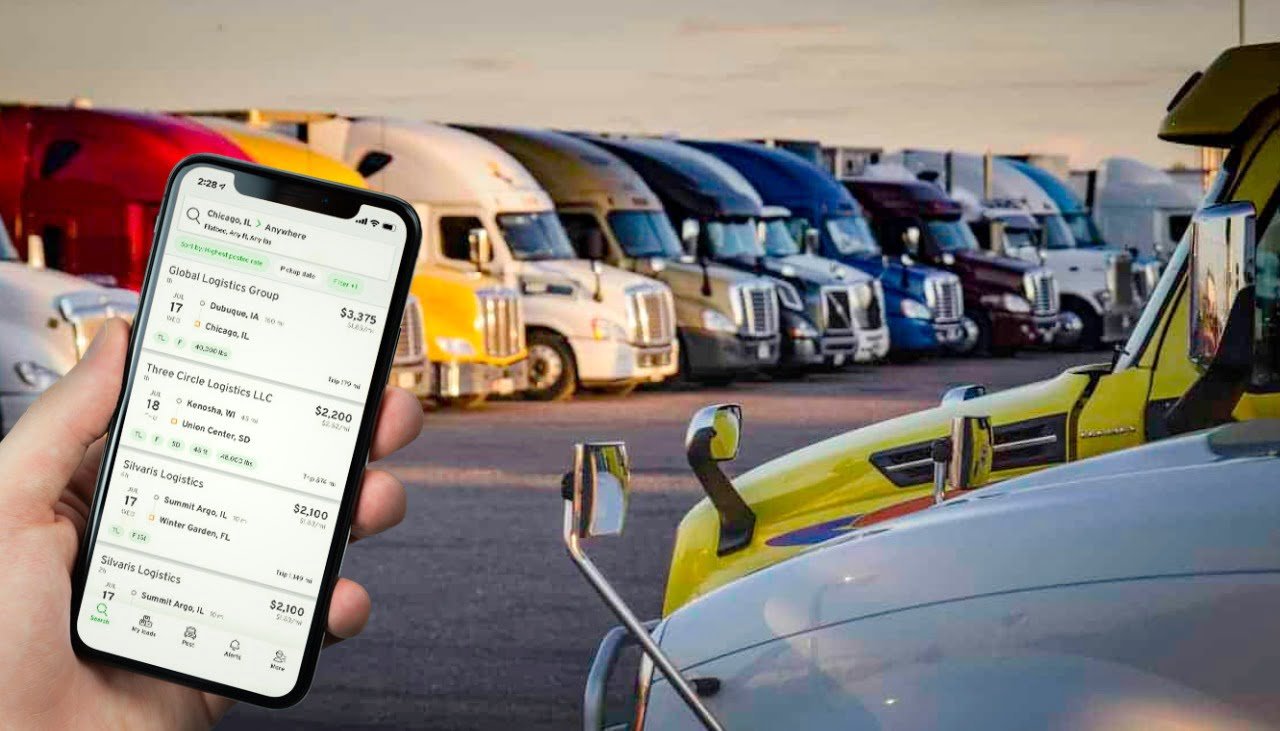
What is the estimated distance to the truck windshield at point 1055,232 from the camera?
1539 inches

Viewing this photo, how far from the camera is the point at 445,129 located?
26109mm

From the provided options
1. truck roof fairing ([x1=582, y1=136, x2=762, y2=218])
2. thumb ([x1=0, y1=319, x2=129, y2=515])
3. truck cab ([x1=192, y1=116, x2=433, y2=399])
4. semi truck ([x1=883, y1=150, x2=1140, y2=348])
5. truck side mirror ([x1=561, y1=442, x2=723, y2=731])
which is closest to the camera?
thumb ([x1=0, y1=319, x2=129, y2=515])

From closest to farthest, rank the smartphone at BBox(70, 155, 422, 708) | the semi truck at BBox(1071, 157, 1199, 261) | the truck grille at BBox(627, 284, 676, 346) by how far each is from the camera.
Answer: the smartphone at BBox(70, 155, 422, 708)
the truck grille at BBox(627, 284, 676, 346)
the semi truck at BBox(1071, 157, 1199, 261)

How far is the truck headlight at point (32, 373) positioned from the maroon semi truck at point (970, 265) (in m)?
16.5

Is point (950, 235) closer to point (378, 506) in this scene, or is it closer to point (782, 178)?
point (782, 178)

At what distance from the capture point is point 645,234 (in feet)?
93.3

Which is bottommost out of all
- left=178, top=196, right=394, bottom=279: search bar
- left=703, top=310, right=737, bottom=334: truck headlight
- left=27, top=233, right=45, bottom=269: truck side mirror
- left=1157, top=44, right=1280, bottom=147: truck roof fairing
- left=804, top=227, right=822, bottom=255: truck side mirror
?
left=703, top=310, right=737, bottom=334: truck headlight

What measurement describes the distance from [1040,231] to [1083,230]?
4.48 feet

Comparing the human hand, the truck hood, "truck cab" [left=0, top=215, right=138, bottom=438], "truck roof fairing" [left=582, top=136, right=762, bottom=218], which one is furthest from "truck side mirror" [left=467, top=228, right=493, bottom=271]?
the human hand

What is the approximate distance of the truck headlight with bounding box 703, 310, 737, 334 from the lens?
27.9 m

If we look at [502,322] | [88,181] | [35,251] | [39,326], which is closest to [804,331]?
[502,322]

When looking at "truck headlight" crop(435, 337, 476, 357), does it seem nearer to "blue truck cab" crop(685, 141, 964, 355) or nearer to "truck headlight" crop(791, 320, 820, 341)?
"truck headlight" crop(791, 320, 820, 341)

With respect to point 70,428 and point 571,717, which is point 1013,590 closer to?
point 70,428

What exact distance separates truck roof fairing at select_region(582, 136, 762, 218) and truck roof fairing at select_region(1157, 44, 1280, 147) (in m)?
23.9
